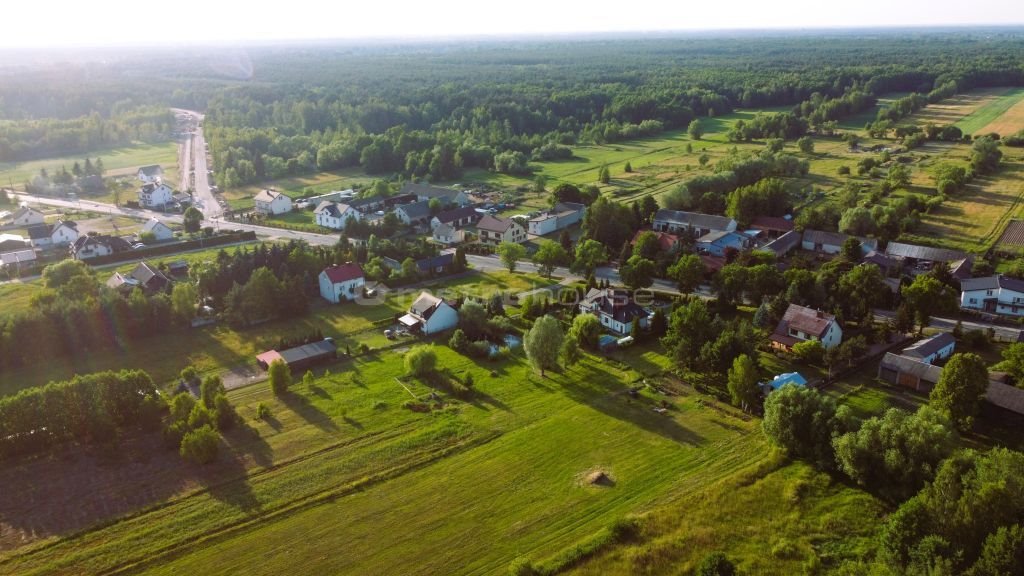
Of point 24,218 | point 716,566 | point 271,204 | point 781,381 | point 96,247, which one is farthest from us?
point 271,204

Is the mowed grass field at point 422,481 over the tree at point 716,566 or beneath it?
beneath

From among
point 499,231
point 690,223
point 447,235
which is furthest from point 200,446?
point 690,223

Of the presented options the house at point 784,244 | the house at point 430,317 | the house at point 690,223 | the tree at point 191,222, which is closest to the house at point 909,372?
the house at point 784,244

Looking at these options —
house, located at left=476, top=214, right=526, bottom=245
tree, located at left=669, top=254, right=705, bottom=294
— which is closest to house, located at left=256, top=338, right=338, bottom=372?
tree, located at left=669, top=254, right=705, bottom=294

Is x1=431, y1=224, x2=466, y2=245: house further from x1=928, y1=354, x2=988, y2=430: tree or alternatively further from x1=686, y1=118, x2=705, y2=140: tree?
x1=686, y1=118, x2=705, y2=140: tree

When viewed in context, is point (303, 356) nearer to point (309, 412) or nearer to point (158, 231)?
point (309, 412)

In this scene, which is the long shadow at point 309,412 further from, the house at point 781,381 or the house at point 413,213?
the house at point 413,213
